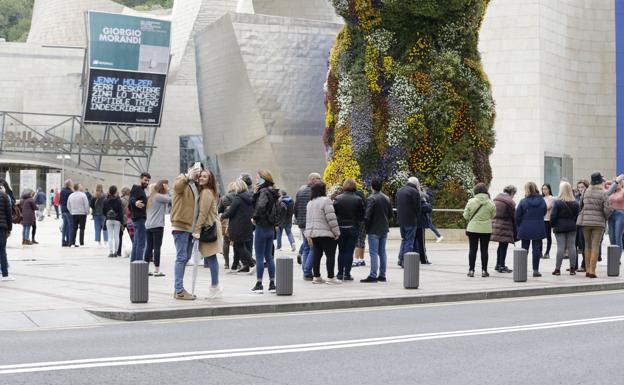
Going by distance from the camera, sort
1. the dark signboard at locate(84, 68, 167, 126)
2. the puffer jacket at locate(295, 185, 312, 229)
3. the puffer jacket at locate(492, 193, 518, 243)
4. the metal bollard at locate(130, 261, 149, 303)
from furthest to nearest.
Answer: the dark signboard at locate(84, 68, 167, 126), the puffer jacket at locate(295, 185, 312, 229), the puffer jacket at locate(492, 193, 518, 243), the metal bollard at locate(130, 261, 149, 303)

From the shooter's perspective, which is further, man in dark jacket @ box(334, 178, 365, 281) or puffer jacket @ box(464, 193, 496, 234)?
puffer jacket @ box(464, 193, 496, 234)

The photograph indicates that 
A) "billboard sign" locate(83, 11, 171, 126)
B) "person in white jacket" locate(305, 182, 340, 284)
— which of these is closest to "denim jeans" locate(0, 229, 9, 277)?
"person in white jacket" locate(305, 182, 340, 284)

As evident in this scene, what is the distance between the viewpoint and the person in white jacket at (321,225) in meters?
15.5

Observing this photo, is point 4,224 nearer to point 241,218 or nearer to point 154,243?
point 154,243

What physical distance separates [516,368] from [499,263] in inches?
437

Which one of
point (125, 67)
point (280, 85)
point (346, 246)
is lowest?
point (346, 246)

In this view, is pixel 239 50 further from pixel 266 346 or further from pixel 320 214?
pixel 266 346

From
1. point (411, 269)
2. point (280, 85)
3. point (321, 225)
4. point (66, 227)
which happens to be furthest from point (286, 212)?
point (280, 85)

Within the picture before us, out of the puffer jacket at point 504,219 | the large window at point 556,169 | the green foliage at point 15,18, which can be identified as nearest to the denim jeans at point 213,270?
the puffer jacket at point 504,219

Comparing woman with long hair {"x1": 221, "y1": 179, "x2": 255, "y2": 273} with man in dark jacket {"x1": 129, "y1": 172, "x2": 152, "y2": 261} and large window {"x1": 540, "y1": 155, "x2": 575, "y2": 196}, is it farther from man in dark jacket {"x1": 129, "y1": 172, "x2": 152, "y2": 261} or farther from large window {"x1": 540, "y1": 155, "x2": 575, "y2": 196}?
large window {"x1": 540, "y1": 155, "x2": 575, "y2": 196}

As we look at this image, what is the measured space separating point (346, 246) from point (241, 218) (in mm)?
2006

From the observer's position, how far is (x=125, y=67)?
6134 cm

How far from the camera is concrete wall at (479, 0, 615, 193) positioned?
135 ft

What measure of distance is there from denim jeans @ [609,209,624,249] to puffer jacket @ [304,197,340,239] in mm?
7228
